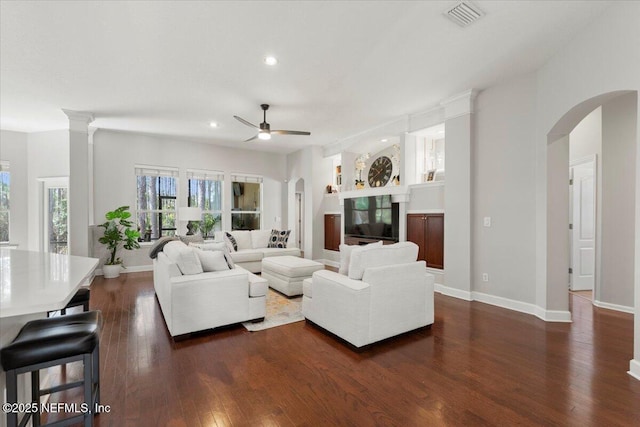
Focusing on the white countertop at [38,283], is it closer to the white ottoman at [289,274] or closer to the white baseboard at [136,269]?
the white ottoman at [289,274]

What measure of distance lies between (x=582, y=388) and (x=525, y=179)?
8.13ft

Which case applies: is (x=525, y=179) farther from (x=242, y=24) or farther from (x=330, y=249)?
(x=330, y=249)

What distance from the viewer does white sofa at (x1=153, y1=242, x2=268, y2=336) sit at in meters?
2.96

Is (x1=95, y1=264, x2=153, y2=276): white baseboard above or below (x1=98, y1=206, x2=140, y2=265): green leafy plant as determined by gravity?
below

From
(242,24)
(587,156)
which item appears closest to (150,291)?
(242,24)

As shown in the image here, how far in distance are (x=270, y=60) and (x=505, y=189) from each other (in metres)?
3.41

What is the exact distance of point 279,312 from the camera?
3738 millimetres

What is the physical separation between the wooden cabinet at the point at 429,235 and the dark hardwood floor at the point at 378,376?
5.04ft

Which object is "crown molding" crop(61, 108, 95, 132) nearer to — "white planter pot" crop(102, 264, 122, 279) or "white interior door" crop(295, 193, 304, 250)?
"white planter pot" crop(102, 264, 122, 279)

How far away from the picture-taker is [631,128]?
3834 mm

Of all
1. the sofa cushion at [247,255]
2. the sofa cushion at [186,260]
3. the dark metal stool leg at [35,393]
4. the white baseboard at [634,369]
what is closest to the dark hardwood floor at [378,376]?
the white baseboard at [634,369]

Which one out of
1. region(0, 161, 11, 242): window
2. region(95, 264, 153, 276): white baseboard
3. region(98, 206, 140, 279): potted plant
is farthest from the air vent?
region(0, 161, 11, 242): window

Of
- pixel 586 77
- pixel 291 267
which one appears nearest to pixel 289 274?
pixel 291 267

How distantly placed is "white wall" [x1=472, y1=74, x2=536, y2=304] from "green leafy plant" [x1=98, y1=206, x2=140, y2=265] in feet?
20.7
